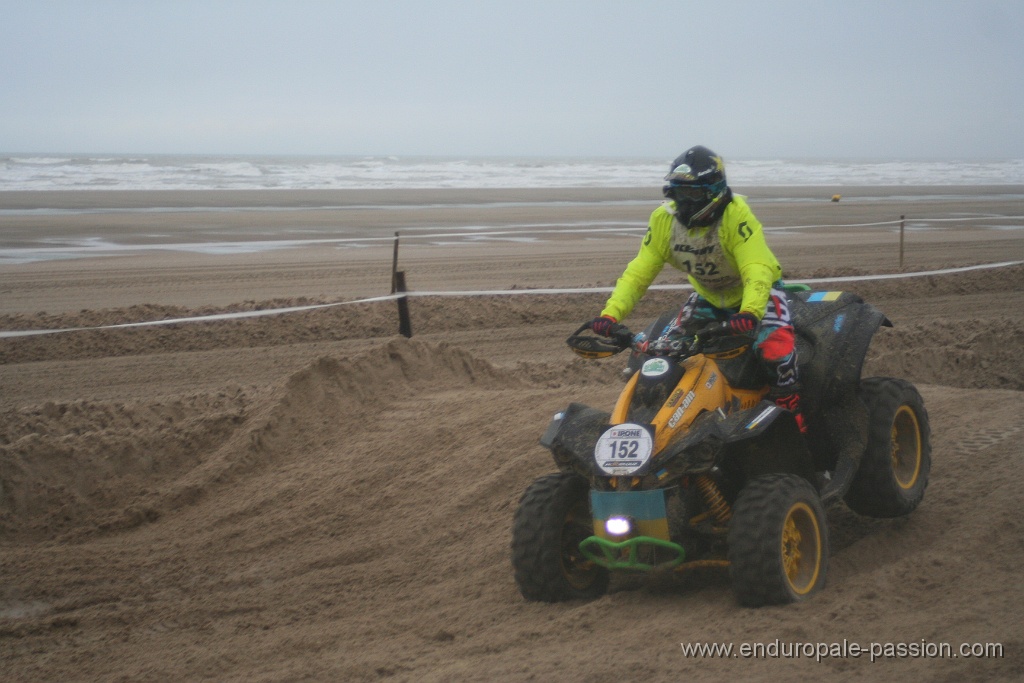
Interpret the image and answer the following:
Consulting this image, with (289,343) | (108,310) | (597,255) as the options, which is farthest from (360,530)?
(597,255)

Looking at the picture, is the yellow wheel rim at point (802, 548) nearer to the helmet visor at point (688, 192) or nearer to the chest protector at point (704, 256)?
the chest protector at point (704, 256)

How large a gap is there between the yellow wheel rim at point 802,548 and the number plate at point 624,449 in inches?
28.6

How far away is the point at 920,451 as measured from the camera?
5418mm

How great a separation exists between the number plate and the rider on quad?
1.91 feet

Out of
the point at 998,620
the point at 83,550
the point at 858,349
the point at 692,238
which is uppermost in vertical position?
the point at 692,238

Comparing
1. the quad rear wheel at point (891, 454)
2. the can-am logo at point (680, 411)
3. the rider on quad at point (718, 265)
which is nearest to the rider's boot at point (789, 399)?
the rider on quad at point (718, 265)

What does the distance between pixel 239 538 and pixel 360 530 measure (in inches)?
30.9

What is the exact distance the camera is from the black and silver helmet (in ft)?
15.1

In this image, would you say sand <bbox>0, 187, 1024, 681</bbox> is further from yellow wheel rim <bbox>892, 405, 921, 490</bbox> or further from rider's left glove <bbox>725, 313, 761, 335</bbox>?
rider's left glove <bbox>725, 313, 761, 335</bbox>

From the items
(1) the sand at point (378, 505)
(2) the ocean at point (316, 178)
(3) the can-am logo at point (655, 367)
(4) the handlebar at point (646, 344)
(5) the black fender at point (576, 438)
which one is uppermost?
(2) the ocean at point (316, 178)

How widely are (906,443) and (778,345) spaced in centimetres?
131

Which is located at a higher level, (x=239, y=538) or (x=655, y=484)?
(x=655, y=484)

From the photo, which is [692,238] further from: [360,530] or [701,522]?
[360,530]

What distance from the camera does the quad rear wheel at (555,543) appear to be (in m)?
4.45
